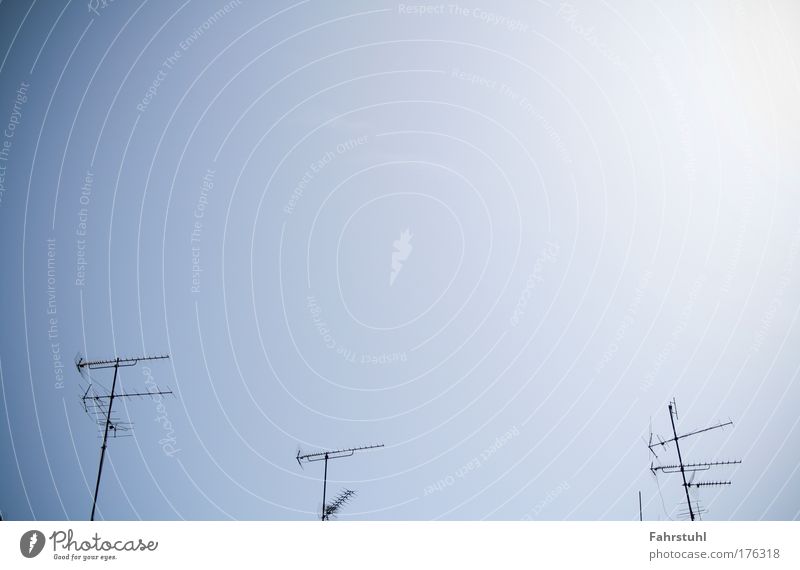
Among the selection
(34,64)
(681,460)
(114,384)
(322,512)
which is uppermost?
(34,64)
